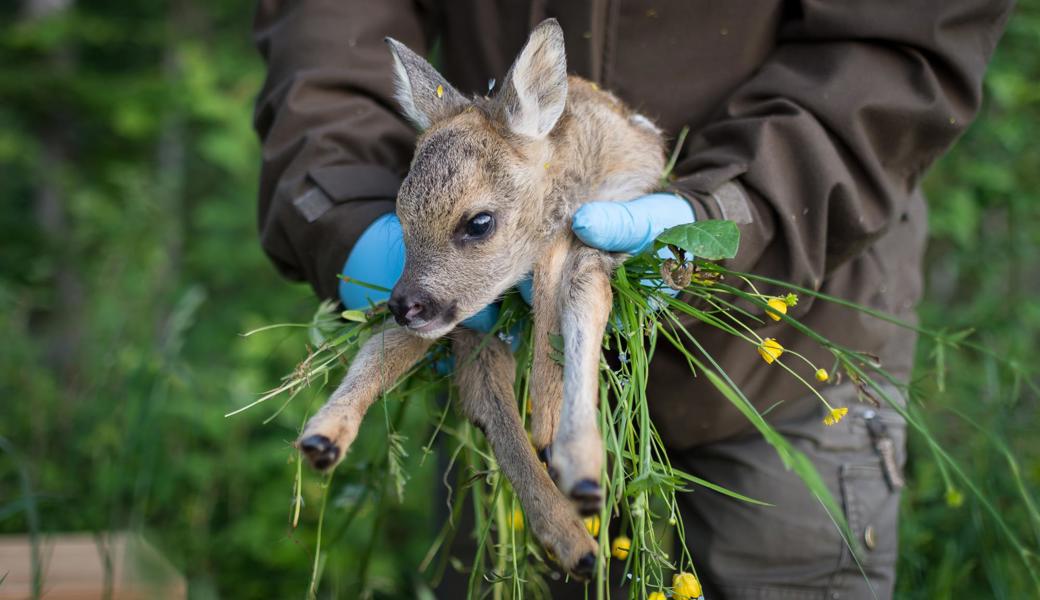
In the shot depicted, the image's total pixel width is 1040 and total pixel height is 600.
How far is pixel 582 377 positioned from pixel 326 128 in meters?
1.26

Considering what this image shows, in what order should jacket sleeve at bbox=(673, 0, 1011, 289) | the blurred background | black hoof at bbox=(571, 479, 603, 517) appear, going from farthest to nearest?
the blurred background, jacket sleeve at bbox=(673, 0, 1011, 289), black hoof at bbox=(571, 479, 603, 517)

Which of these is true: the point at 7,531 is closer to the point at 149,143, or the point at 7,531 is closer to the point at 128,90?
the point at 128,90

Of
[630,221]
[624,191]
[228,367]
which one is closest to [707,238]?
[630,221]

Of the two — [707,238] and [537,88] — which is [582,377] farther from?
[537,88]

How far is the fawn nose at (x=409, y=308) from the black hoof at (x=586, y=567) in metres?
0.56

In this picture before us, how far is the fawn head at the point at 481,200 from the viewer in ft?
5.55

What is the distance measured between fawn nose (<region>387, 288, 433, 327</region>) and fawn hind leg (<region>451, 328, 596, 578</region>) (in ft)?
0.45

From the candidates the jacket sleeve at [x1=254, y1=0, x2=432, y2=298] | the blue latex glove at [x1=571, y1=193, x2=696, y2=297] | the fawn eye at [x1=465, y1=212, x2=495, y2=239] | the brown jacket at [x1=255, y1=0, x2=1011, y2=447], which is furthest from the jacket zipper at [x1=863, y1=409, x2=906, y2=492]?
the jacket sleeve at [x1=254, y1=0, x2=432, y2=298]

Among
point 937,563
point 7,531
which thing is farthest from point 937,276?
point 7,531

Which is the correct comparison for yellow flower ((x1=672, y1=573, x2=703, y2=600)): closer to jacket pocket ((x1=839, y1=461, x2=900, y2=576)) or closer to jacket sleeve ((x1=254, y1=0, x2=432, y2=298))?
jacket pocket ((x1=839, y1=461, x2=900, y2=576))

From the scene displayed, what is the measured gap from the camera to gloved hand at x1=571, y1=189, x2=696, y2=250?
1.68m

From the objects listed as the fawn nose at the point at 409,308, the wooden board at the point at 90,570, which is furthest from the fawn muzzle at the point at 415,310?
the wooden board at the point at 90,570

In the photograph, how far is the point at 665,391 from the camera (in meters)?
2.10

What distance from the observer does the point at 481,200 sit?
1726mm
